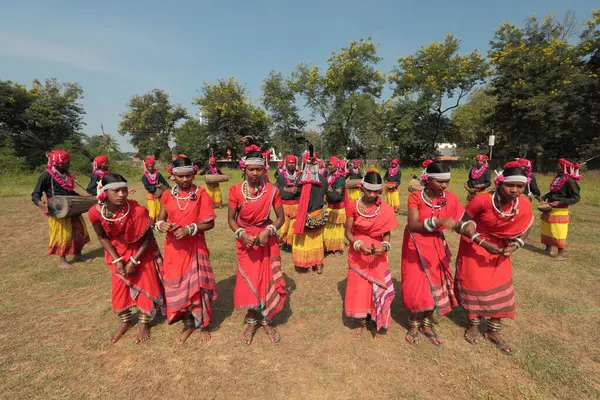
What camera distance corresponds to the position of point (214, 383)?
10.1 ft

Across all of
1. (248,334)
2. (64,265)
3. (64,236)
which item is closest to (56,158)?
(64,236)

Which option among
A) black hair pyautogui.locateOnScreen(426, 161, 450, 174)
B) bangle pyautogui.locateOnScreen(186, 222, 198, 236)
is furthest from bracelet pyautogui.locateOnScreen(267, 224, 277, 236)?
black hair pyautogui.locateOnScreen(426, 161, 450, 174)

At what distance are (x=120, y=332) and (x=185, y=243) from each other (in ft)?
5.01

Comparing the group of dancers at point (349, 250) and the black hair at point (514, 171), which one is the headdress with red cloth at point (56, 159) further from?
the black hair at point (514, 171)

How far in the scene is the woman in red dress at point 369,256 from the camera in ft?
11.3

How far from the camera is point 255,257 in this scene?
3600 millimetres

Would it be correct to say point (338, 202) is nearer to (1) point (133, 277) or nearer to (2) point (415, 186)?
(2) point (415, 186)

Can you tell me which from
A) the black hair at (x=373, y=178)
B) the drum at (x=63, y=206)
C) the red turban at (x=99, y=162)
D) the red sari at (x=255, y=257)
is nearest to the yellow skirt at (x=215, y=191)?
the red turban at (x=99, y=162)

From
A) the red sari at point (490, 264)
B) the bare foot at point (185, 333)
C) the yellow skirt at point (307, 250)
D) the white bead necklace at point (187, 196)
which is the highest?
the white bead necklace at point (187, 196)

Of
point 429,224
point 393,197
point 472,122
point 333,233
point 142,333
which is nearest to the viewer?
point 429,224

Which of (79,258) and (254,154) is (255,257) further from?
(79,258)

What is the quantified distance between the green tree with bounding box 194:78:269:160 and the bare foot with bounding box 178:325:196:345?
34.2 metres

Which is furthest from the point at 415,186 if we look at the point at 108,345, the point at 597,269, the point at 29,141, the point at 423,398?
the point at 29,141

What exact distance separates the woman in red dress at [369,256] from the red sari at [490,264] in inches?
36.1
